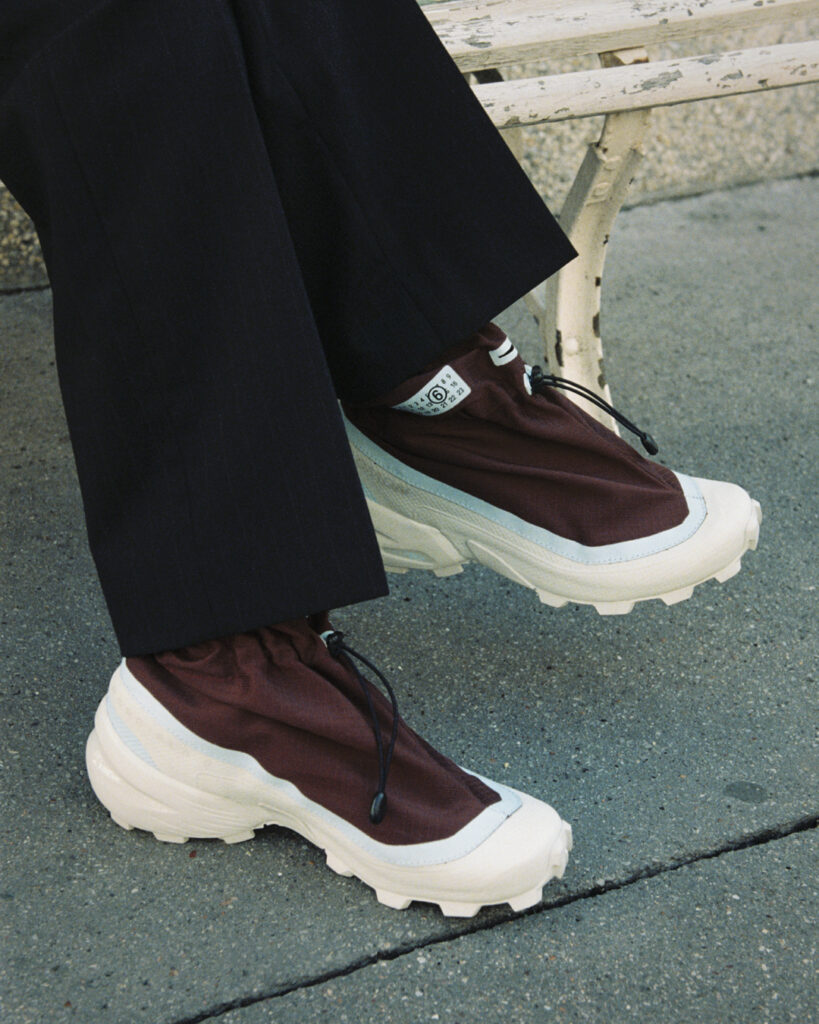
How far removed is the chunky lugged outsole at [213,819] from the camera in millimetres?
955

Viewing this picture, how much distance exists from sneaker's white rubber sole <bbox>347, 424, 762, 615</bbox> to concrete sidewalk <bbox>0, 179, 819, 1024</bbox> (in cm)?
14

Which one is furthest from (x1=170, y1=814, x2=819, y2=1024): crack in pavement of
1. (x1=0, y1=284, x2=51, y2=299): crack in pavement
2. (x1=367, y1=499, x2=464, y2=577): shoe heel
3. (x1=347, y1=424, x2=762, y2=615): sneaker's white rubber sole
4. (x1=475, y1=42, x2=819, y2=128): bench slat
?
(x1=0, y1=284, x2=51, y2=299): crack in pavement

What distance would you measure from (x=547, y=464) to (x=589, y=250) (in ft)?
1.66

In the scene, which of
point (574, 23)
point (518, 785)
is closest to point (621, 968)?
point (518, 785)

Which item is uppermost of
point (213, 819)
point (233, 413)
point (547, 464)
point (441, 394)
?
point (233, 413)

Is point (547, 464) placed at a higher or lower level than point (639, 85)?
lower

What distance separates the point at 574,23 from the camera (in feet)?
4.69

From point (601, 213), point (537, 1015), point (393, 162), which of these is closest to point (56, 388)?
point (601, 213)

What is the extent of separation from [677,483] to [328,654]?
1.33 feet

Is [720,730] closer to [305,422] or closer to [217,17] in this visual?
[305,422]

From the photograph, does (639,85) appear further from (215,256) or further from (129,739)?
(129,739)

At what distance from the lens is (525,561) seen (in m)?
1.17

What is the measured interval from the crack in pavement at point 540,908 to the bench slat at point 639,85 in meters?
0.82

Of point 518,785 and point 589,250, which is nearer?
point 518,785
